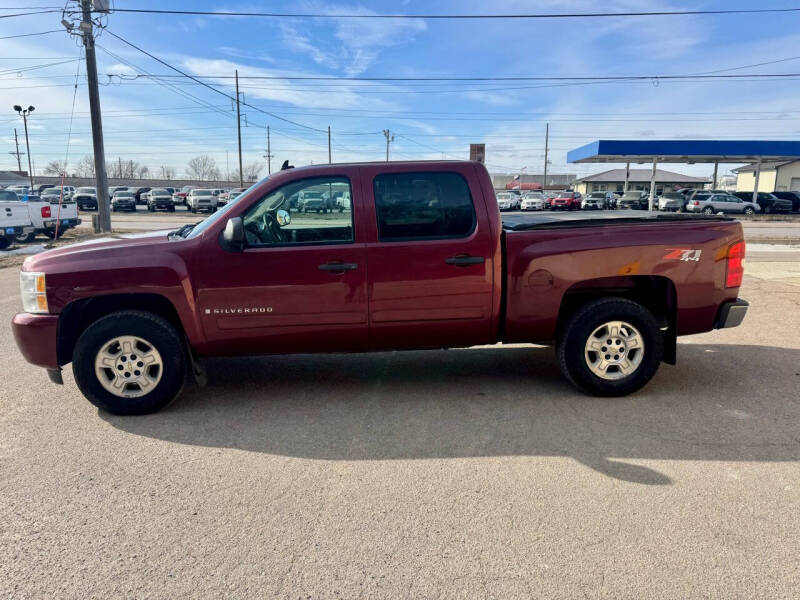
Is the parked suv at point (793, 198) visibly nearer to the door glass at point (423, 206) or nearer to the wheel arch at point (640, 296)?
the wheel arch at point (640, 296)

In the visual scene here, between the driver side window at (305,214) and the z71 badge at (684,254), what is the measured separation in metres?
2.55

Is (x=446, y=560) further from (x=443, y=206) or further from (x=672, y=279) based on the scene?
(x=672, y=279)

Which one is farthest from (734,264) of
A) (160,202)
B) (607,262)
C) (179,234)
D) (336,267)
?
(160,202)

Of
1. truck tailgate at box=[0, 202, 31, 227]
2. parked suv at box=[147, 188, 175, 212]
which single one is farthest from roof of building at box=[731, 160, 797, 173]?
truck tailgate at box=[0, 202, 31, 227]

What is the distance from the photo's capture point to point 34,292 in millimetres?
4301

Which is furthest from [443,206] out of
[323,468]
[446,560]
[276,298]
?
[446,560]

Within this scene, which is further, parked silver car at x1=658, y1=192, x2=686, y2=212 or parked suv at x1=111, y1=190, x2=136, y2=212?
parked silver car at x1=658, y1=192, x2=686, y2=212

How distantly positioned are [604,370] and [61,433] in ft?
13.7

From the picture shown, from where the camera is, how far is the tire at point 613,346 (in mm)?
4648

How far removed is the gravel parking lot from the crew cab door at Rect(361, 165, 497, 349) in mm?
726

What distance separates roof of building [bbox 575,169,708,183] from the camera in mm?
80625

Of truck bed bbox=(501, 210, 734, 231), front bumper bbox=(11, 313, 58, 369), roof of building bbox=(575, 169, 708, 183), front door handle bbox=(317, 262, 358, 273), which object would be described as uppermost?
roof of building bbox=(575, 169, 708, 183)

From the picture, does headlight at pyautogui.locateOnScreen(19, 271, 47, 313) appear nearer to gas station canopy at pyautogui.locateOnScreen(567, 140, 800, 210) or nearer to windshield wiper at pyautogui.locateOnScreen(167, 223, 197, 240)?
windshield wiper at pyautogui.locateOnScreen(167, 223, 197, 240)

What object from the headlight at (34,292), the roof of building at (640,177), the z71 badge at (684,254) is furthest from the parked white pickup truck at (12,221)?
the roof of building at (640,177)
